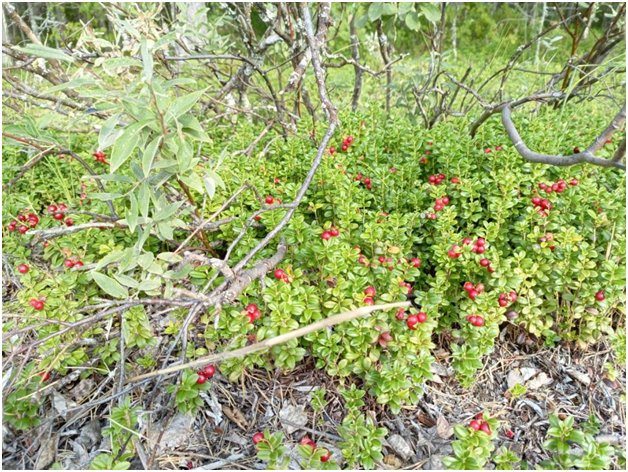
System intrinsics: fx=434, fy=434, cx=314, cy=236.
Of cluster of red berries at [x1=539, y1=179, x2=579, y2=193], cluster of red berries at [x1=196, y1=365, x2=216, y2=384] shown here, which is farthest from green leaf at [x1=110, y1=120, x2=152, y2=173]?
cluster of red berries at [x1=539, y1=179, x2=579, y2=193]

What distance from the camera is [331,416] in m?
1.80

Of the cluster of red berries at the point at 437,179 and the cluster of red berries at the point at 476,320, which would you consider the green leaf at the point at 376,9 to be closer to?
the cluster of red berries at the point at 437,179

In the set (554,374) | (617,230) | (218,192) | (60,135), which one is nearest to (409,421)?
(554,374)

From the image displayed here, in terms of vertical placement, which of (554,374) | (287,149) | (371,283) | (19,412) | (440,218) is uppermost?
(287,149)

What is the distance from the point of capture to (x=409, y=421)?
1.80m

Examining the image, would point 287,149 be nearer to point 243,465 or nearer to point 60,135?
point 243,465

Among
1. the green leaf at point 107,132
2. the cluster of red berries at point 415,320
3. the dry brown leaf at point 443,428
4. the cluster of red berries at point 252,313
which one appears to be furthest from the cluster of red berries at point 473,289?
the green leaf at point 107,132

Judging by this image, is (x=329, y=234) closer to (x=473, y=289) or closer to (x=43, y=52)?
(x=473, y=289)

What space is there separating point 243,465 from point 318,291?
728 millimetres

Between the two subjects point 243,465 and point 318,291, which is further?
point 318,291

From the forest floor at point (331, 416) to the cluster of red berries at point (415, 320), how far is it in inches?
15.0

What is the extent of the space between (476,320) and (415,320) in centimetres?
26

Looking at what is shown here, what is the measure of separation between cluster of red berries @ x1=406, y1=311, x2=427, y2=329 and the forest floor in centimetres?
38

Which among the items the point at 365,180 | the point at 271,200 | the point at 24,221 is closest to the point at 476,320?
the point at 365,180
